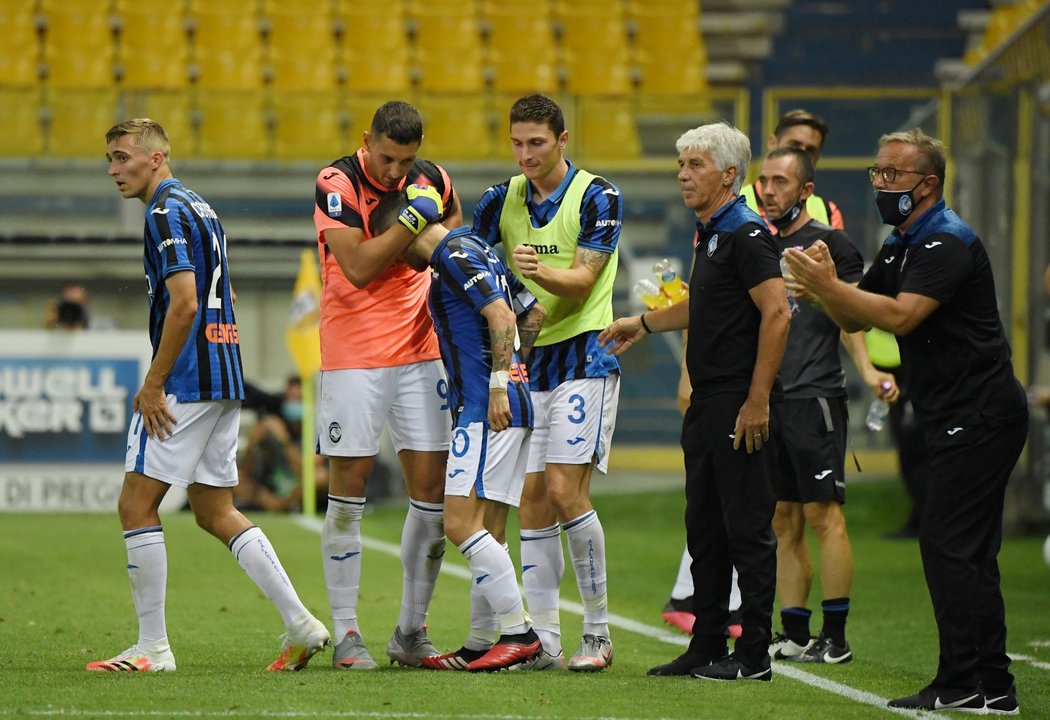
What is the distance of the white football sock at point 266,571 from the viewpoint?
20.1 ft

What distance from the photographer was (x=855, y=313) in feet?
18.0

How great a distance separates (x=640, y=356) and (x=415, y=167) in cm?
860

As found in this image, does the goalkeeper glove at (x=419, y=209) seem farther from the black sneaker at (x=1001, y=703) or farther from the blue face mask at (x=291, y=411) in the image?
the blue face mask at (x=291, y=411)

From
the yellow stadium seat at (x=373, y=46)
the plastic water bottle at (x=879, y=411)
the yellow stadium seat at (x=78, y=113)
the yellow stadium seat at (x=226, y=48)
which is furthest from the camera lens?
the yellow stadium seat at (x=373, y=46)

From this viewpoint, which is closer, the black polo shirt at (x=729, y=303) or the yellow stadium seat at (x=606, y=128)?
the black polo shirt at (x=729, y=303)

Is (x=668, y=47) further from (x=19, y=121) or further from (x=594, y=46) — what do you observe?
(x=19, y=121)

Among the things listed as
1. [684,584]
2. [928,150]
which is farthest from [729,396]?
[684,584]

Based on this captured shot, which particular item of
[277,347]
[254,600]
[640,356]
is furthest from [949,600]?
[277,347]

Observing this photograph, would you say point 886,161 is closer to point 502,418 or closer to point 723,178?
point 723,178

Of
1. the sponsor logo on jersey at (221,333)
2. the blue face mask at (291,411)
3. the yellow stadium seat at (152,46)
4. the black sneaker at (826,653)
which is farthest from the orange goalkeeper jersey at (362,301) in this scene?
the yellow stadium seat at (152,46)

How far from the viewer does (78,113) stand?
15.3 m

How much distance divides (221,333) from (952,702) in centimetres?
307

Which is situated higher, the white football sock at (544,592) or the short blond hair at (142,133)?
the short blond hair at (142,133)

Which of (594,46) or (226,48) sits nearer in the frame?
(226,48)
